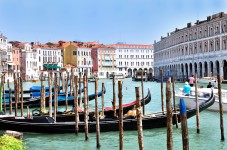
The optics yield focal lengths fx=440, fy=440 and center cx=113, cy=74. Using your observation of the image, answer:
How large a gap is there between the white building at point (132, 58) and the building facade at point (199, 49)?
25736 millimetres

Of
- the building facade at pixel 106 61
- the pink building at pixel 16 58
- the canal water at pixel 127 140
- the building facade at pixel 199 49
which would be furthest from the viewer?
the building facade at pixel 106 61

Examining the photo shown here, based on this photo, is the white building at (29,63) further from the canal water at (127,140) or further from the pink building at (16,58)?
the canal water at (127,140)

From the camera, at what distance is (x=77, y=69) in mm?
63625

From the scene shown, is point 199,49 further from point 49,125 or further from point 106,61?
point 106,61

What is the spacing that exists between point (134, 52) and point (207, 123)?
61561 millimetres

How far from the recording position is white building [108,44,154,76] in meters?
70.6

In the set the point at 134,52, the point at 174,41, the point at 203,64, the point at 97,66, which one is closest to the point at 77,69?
the point at 97,66

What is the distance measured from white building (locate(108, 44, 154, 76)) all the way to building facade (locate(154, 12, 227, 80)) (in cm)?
2574

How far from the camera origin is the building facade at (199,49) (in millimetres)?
31453

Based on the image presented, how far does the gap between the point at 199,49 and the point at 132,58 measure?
37474 millimetres

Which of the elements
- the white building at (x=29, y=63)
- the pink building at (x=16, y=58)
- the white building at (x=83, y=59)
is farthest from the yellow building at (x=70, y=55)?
the pink building at (x=16, y=58)

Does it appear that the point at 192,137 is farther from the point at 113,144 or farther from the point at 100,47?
the point at 100,47

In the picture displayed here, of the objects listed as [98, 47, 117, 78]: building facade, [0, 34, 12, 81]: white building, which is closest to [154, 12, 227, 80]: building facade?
[0, 34, 12, 81]: white building

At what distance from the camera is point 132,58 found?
237 feet
